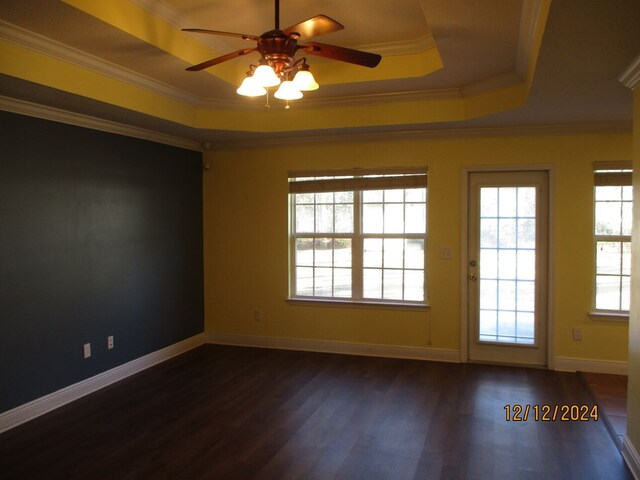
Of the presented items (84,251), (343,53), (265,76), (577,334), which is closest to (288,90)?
(265,76)

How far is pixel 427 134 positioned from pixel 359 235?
1.30m

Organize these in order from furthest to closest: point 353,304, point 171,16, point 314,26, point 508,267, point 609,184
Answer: point 353,304 → point 508,267 → point 609,184 → point 171,16 → point 314,26

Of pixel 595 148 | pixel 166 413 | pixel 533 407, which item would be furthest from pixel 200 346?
pixel 595 148

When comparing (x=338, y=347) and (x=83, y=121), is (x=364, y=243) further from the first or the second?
(x=83, y=121)

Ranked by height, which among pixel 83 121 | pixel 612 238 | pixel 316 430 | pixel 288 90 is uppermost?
pixel 83 121

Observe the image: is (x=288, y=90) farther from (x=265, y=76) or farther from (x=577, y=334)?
(x=577, y=334)

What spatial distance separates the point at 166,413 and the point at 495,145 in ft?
12.8

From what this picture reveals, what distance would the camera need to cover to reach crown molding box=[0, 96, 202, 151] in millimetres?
3508

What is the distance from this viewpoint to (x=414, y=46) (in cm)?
384

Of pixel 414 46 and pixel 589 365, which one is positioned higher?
pixel 414 46

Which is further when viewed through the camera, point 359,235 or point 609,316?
point 359,235

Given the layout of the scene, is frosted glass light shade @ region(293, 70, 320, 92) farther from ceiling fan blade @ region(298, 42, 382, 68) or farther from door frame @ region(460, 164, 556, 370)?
door frame @ region(460, 164, 556, 370)

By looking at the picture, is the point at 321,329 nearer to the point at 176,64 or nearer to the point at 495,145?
the point at 495,145

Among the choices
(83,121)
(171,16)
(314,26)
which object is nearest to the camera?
(314,26)
